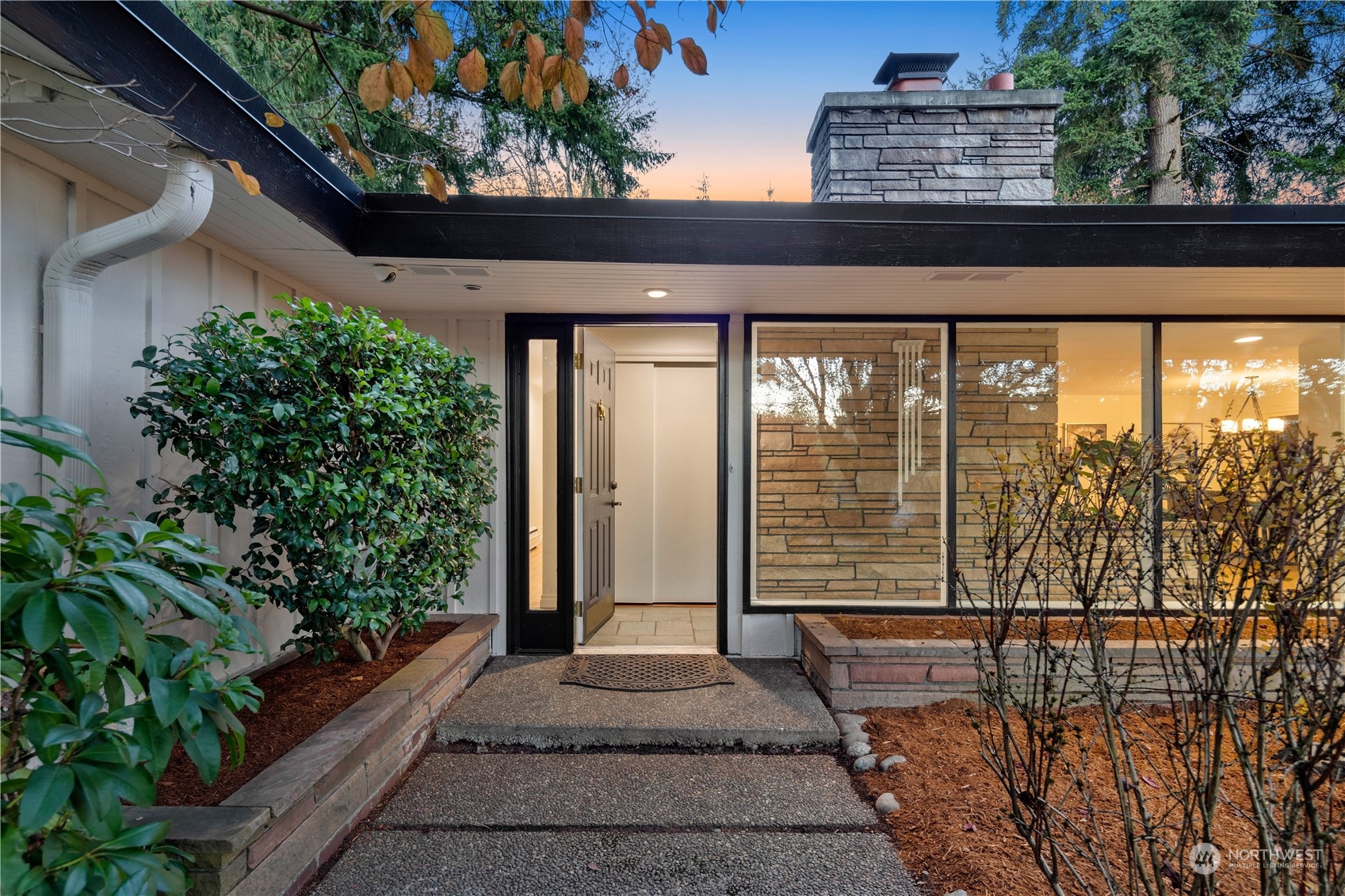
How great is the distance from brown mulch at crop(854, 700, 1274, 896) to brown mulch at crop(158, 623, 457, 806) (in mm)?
2142

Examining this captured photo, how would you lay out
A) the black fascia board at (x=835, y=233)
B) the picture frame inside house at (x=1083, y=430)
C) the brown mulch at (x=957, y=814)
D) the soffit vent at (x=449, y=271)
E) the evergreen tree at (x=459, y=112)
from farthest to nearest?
the evergreen tree at (x=459, y=112), the picture frame inside house at (x=1083, y=430), the soffit vent at (x=449, y=271), the black fascia board at (x=835, y=233), the brown mulch at (x=957, y=814)

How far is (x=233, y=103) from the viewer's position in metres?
1.94

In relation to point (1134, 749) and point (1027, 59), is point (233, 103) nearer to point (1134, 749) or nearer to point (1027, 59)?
point (1134, 749)

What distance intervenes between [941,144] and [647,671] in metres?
4.00

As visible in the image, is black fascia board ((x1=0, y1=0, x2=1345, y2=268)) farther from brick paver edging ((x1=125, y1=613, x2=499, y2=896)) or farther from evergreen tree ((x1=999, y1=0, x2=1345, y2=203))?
evergreen tree ((x1=999, y1=0, x2=1345, y2=203))

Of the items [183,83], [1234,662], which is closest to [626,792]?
[1234,662]

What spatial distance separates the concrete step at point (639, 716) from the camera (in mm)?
2889

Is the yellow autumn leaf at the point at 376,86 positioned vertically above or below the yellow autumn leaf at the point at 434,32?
below

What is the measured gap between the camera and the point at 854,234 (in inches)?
115

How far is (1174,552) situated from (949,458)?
2668mm

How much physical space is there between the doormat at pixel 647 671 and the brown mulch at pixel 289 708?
86 cm

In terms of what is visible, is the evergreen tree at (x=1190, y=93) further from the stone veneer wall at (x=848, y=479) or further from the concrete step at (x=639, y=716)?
the concrete step at (x=639, y=716)

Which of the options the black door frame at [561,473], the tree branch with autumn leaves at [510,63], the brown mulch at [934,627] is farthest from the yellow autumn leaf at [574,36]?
the brown mulch at [934,627]

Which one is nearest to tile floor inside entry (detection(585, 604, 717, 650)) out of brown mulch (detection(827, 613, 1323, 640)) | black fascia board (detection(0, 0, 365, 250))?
brown mulch (detection(827, 613, 1323, 640))
